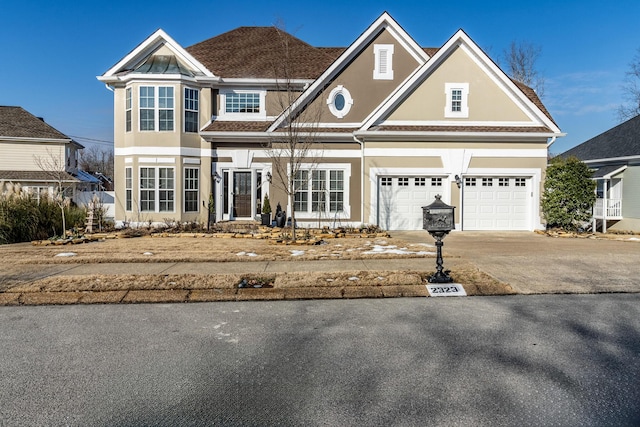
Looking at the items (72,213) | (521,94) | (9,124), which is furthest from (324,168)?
(9,124)

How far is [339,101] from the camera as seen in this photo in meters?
18.5

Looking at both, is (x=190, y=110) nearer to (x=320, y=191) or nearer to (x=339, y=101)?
(x=339, y=101)

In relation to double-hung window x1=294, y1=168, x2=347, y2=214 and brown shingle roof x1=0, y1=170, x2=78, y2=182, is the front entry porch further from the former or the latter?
brown shingle roof x1=0, y1=170, x2=78, y2=182

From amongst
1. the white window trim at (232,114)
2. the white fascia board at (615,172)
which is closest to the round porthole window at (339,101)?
the white window trim at (232,114)

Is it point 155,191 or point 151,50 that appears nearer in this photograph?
point 155,191

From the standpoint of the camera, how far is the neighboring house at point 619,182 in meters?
19.1

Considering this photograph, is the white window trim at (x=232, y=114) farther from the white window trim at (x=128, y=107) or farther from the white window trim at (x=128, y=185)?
the white window trim at (x=128, y=185)

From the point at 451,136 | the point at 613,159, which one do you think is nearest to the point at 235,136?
the point at 451,136

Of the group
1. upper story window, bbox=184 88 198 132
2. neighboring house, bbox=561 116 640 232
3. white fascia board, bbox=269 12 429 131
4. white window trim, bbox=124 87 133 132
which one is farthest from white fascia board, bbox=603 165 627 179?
white window trim, bbox=124 87 133 132

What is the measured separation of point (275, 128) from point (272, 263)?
8828 mm

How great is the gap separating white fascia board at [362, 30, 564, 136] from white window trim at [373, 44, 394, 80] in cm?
208

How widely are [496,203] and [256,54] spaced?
42.1 ft

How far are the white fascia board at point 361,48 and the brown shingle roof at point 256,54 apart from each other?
163 cm

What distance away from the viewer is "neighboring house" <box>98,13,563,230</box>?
56.4 ft
